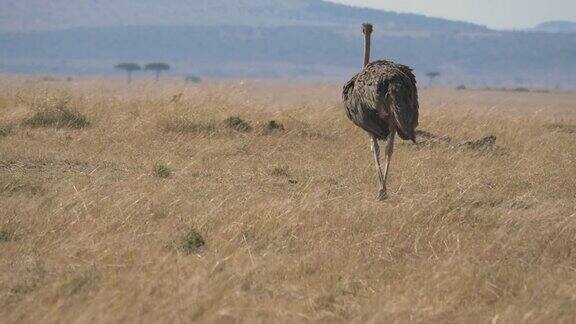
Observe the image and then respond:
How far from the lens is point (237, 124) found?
1314 centimetres

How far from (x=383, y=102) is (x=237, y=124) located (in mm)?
4744

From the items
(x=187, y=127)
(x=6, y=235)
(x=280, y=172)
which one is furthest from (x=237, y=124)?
(x=6, y=235)

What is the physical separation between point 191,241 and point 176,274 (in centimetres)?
74

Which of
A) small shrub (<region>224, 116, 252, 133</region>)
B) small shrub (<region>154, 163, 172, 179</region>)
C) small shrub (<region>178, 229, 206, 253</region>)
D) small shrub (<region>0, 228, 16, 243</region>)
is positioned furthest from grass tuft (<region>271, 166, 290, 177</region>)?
small shrub (<region>0, 228, 16, 243</region>)

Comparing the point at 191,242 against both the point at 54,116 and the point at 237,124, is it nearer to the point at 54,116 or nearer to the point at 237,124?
the point at 237,124

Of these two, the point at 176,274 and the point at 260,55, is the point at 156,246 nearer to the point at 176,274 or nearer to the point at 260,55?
the point at 176,274

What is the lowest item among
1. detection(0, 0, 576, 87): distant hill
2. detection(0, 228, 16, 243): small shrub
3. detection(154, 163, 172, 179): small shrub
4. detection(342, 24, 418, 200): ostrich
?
detection(0, 0, 576, 87): distant hill

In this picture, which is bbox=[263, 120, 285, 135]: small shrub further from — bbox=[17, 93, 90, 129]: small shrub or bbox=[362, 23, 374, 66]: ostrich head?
bbox=[362, 23, 374, 66]: ostrich head

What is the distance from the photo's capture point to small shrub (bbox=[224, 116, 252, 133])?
42.8 ft

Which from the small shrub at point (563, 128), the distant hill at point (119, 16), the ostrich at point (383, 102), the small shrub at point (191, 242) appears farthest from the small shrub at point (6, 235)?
the distant hill at point (119, 16)

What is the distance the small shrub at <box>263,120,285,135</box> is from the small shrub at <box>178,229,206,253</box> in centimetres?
638

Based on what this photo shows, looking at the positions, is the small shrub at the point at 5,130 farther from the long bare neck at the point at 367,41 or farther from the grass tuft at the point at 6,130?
the long bare neck at the point at 367,41

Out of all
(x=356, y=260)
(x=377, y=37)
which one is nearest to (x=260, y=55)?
(x=377, y=37)

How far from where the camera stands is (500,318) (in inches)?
213
